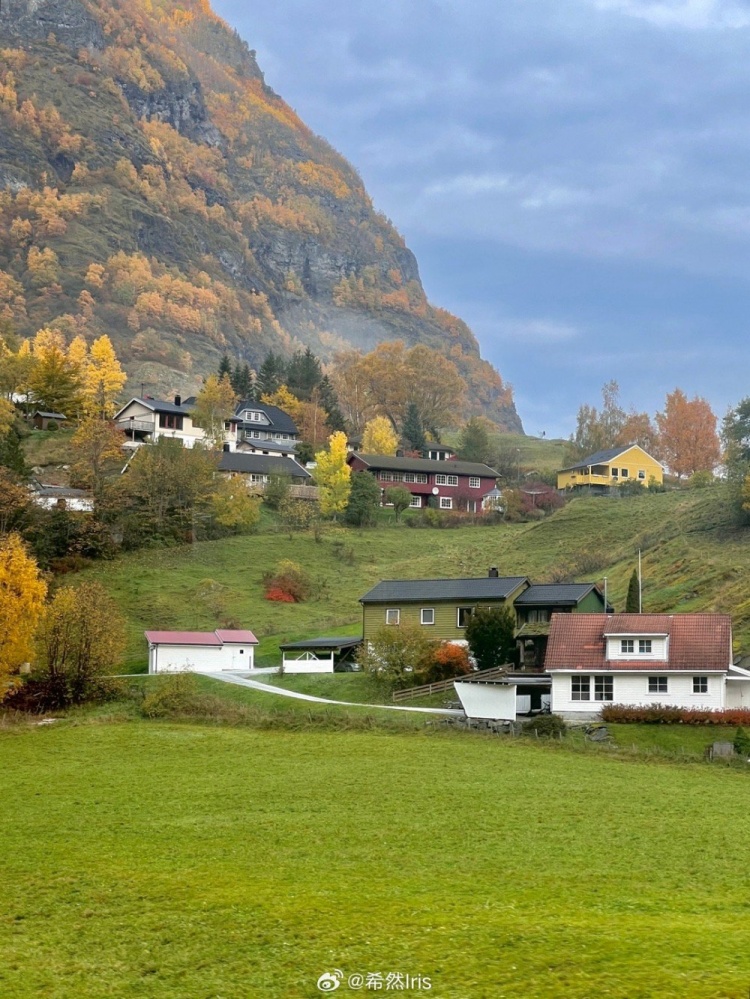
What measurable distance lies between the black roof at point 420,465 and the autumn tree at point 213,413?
1300 cm

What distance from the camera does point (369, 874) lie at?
2123 centimetres

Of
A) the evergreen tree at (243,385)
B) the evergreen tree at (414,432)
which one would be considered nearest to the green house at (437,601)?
the evergreen tree at (414,432)

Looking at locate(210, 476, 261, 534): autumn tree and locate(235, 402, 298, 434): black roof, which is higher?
locate(235, 402, 298, 434): black roof

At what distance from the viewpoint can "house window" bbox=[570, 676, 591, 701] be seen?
44.6 meters

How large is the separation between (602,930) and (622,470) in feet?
321

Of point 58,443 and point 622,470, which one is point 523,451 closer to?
point 622,470

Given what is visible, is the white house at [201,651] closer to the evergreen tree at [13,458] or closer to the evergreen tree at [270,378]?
the evergreen tree at [13,458]

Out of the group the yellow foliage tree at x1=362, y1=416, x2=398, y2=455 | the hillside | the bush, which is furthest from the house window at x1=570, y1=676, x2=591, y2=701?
the yellow foliage tree at x1=362, y1=416, x2=398, y2=455

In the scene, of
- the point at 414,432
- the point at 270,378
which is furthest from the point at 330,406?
the point at 414,432

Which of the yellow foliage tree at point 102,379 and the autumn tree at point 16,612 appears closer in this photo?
the autumn tree at point 16,612

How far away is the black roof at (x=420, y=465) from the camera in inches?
4085

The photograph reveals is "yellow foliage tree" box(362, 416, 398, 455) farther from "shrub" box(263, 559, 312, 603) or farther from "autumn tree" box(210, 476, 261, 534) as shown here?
"shrub" box(263, 559, 312, 603)

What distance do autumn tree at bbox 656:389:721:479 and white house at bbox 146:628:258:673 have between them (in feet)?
234

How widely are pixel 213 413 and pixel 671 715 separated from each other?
69.3 m
